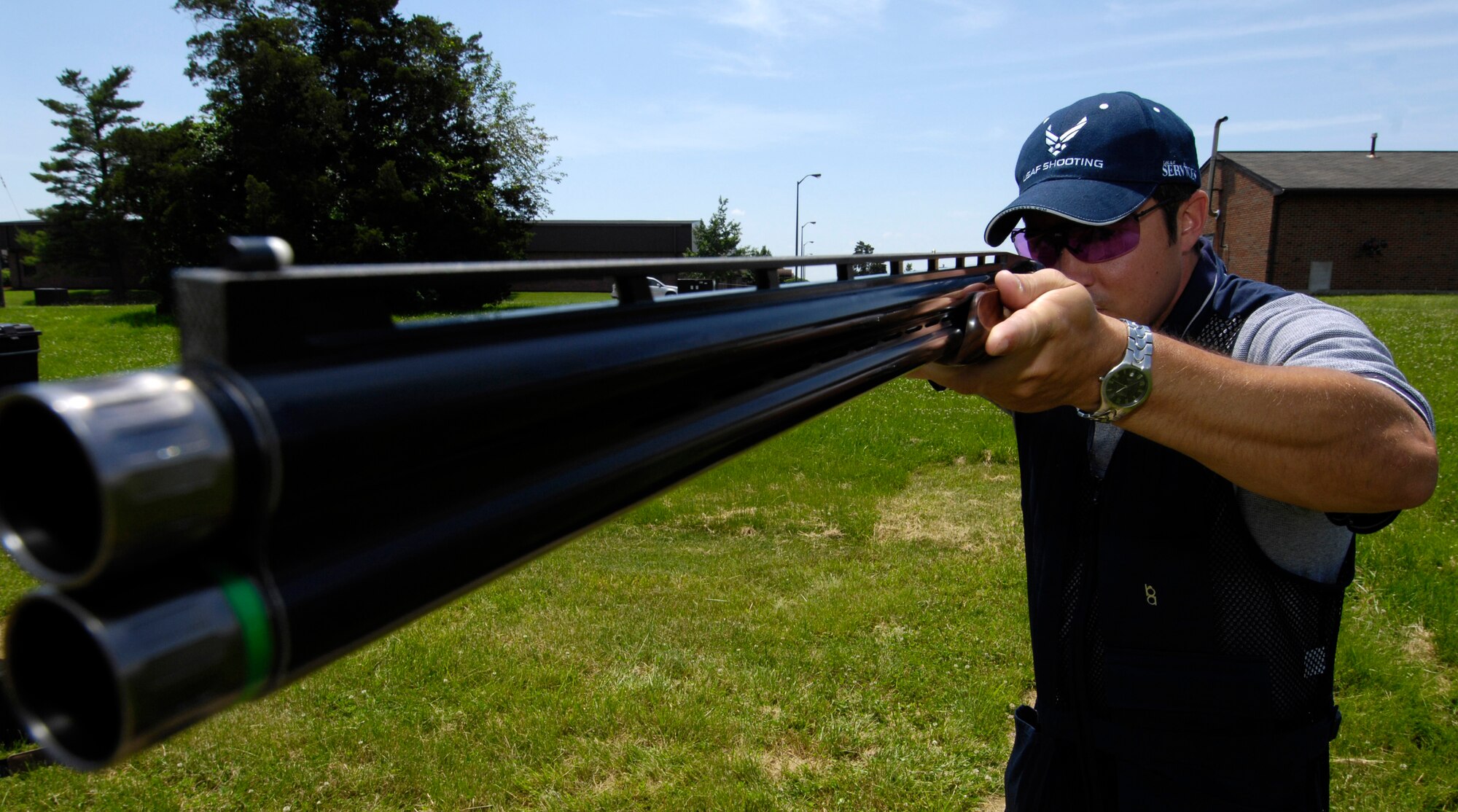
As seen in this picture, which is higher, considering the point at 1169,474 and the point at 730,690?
the point at 1169,474

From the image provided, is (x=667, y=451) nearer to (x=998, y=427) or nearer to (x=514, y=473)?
(x=514, y=473)

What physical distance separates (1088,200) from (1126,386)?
1.01m

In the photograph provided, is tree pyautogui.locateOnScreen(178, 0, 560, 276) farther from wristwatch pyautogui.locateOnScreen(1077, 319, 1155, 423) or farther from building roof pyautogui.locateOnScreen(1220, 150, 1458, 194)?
building roof pyautogui.locateOnScreen(1220, 150, 1458, 194)

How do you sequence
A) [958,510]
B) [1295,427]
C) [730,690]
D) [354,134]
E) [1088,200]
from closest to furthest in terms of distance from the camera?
[1295,427] < [1088,200] < [730,690] < [958,510] < [354,134]

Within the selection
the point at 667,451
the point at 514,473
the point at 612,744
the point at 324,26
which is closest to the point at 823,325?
the point at 667,451

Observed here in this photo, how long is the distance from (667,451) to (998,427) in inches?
553

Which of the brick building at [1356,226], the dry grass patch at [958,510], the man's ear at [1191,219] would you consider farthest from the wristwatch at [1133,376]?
the brick building at [1356,226]

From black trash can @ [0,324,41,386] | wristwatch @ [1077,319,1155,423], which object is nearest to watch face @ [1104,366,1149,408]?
wristwatch @ [1077,319,1155,423]

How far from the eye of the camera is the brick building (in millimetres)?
57719

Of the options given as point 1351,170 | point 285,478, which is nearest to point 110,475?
point 285,478

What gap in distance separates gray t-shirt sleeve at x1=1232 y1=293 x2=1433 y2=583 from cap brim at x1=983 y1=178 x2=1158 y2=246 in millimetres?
528

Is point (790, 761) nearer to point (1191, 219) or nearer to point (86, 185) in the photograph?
point (1191, 219)

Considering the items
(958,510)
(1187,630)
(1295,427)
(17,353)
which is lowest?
(958,510)

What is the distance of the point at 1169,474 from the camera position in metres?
2.69
